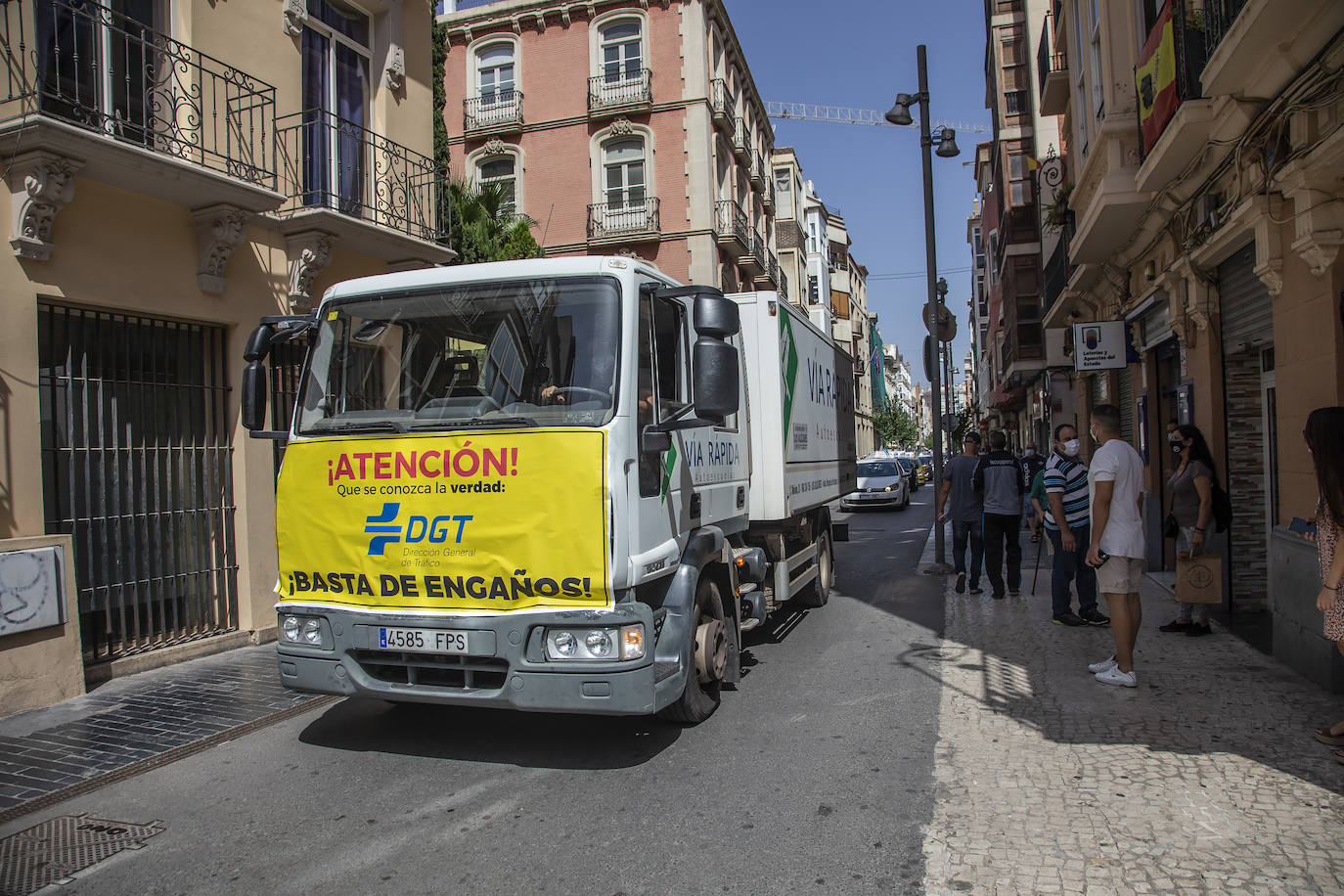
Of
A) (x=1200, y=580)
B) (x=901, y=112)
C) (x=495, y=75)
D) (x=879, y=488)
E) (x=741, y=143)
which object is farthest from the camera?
(x=741, y=143)

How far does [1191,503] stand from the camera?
306 inches

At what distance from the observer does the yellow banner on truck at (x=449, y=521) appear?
435cm

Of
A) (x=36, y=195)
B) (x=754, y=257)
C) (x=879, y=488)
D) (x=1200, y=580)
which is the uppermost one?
(x=754, y=257)

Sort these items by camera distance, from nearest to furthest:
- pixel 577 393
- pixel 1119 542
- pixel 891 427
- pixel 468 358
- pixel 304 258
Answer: pixel 577 393 → pixel 468 358 → pixel 1119 542 → pixel 304 258 → pixel 891 427

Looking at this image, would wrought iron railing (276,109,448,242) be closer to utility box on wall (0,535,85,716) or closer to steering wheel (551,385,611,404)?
utility box on wall (0,535,85,716)

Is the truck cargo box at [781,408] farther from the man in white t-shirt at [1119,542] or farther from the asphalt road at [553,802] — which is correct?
the man in white t-shirt at [1119,542]

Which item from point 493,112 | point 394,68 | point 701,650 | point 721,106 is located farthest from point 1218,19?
point 493,112

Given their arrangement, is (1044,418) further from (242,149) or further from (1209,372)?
(242,149)

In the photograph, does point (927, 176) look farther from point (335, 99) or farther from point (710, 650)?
point (710, 650)

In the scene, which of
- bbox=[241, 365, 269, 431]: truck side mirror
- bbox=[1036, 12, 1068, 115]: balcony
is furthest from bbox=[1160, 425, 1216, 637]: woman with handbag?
bbox=[1036, 12, 1068, 115]: balcony

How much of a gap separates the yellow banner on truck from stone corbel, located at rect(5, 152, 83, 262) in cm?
355

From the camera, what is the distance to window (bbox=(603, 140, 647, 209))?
88.8ft

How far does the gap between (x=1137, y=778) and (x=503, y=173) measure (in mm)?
27403

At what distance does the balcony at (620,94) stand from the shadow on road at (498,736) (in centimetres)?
2362
